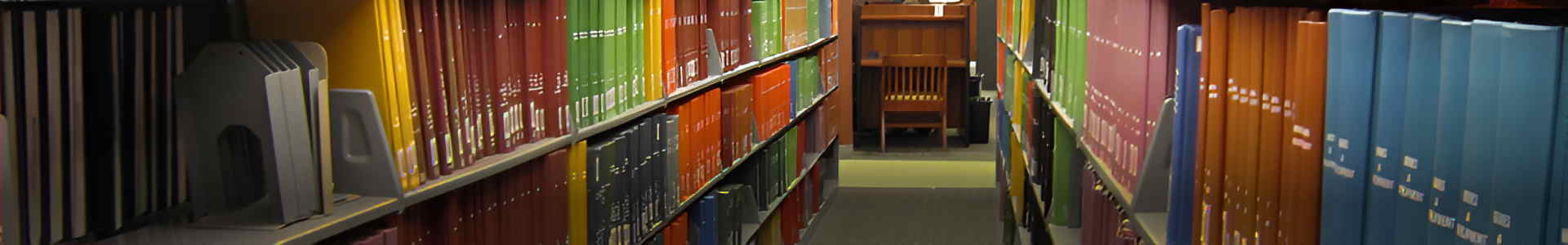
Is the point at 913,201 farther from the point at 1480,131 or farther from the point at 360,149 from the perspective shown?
the point at 1480,131

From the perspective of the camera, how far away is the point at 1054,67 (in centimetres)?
332

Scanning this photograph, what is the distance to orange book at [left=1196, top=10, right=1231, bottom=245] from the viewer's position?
1.29 m

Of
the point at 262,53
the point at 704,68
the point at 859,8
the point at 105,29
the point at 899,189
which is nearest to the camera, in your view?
the point at 105,29

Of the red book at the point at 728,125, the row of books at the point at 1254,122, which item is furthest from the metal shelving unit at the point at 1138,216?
the red book at the point at 728,125

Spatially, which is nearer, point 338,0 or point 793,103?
point 338,0

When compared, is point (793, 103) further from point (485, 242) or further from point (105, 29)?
point (105, 29)

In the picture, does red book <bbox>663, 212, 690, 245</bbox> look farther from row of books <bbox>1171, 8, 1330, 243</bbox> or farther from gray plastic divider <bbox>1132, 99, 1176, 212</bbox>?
row of books <bbox>1171, 8, 1330, 243</bbox>

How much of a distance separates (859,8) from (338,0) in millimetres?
7460

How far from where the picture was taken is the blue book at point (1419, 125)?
2.80 ft

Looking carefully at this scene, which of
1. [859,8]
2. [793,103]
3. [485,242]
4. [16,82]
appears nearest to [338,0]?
[16,82]

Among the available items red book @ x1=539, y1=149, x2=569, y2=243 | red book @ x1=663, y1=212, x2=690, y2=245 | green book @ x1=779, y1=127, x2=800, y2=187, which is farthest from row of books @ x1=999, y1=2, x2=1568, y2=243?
green book @ x1=779, y1=127, x2=800, y2=187

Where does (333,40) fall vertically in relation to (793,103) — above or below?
above

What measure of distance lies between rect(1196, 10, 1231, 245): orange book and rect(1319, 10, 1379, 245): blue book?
26cm

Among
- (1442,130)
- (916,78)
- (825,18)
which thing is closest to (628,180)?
(1442,130)
